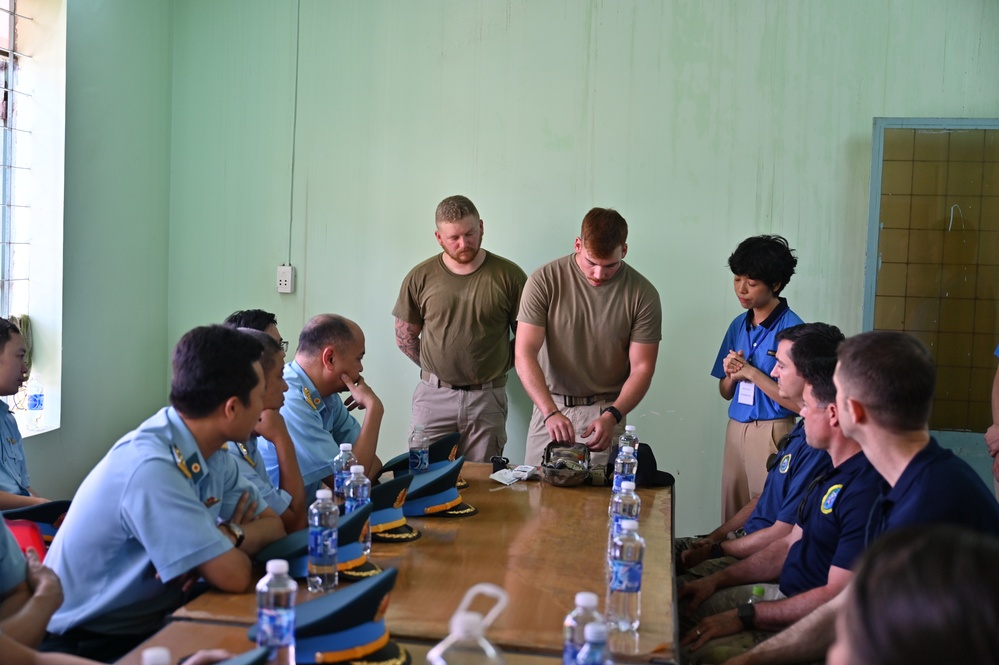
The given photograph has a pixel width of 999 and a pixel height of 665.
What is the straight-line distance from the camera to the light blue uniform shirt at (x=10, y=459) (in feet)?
10.4

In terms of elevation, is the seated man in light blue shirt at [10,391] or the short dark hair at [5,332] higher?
the short dark hair at [5,332]

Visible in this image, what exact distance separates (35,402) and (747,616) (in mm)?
3257

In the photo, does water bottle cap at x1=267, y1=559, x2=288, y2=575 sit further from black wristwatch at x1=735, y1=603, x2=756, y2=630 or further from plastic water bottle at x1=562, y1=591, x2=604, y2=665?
black wristwatch at x1=735, y1=603, x2=756, y2=630

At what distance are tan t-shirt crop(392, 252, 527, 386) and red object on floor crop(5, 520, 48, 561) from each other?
2.08m

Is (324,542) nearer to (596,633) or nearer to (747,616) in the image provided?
(596,633)

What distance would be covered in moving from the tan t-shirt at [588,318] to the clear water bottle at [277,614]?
239 cm

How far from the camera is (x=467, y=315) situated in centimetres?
428

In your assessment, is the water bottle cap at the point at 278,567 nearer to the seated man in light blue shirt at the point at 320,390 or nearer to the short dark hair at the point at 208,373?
the short dark hair at the point at 208,373

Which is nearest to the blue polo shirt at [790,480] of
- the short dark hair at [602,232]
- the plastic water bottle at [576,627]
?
the short dark hair at [602,232]

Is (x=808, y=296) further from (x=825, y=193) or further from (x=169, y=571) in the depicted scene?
(x=169, y=571)

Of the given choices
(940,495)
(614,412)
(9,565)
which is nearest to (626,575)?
(940,495)

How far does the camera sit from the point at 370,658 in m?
1.68

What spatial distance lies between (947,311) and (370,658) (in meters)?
3.69

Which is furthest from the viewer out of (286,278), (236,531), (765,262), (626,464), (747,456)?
(286,278)
